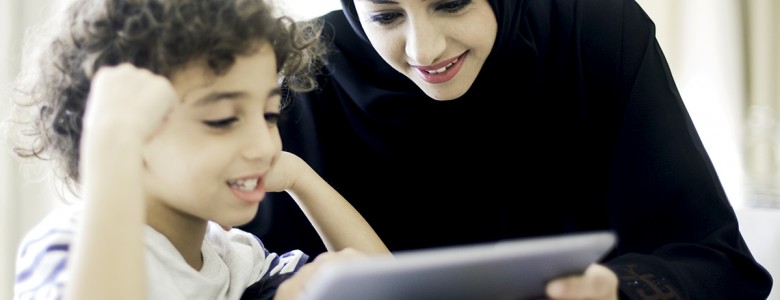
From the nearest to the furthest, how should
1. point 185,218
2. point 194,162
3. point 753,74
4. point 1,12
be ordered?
point 194,162, point 185,218, point 1,12, point 753,74

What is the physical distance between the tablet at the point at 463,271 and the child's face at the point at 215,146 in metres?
0.23

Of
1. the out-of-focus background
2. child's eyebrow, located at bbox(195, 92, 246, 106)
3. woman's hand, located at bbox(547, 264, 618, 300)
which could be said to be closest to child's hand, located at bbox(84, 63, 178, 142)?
child's eyebrow, located at bbox(195, 92, 246, 106)

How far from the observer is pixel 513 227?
66.2 inches

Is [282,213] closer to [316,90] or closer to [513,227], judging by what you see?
[316,90]

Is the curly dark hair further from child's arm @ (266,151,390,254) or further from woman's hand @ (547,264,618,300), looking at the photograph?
woman's hand @ (547,264,618,300)

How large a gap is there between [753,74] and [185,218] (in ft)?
7.42

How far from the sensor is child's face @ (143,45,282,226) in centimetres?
104

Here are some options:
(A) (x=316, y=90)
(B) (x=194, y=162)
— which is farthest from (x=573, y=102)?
(B) (x=194, y=162)

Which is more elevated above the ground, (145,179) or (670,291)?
(145,179)

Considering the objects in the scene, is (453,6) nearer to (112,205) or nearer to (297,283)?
(297,283)

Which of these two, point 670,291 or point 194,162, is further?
point 670,291

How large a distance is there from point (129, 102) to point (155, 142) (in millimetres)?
161

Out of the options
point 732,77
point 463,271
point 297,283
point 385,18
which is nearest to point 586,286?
point 463,271

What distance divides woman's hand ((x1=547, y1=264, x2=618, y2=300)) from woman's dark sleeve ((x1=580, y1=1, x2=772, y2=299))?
0.37 meters
